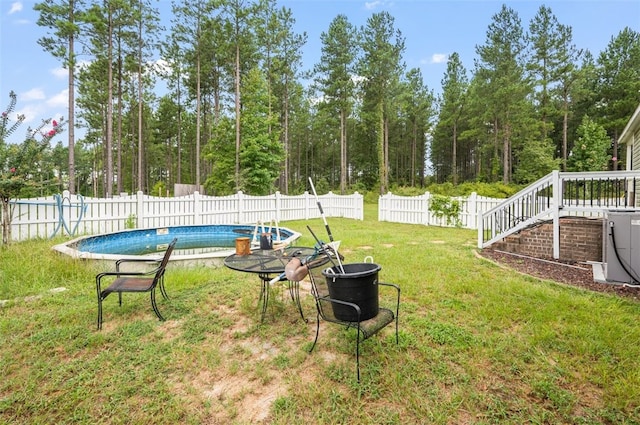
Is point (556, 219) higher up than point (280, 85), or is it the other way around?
point (280, 85)

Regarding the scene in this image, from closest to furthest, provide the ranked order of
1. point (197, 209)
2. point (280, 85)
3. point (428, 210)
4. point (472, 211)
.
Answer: point (472, 211), point (197, 209), point (428, 210), point (280, 85)

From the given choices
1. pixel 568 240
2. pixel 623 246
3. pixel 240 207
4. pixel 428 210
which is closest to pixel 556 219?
pixel 568 240

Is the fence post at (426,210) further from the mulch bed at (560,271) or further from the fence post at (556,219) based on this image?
the fence post at (556,219)

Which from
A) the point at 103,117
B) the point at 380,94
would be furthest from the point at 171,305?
the point at 103,117

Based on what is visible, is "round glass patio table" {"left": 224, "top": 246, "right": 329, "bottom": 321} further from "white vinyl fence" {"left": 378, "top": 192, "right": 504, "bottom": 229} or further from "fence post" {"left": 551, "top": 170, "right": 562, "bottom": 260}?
"white vinyl fence" {"left": 378, "top": 192, "right": 504, "bottom": 229}

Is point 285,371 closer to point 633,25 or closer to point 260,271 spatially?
point 260,271

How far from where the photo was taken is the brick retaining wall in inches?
214

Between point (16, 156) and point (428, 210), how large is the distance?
1095 cm

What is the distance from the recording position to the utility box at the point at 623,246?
163 inches

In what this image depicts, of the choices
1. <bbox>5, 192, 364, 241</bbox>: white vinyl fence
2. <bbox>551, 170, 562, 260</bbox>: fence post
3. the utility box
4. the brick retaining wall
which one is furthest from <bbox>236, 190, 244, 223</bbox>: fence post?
the utility box

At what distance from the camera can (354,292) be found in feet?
7.68

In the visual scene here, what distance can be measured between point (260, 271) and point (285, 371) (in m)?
0.98

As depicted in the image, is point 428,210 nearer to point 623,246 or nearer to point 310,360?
point 623,246

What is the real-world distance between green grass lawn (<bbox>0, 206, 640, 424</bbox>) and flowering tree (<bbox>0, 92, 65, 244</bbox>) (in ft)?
8.87
